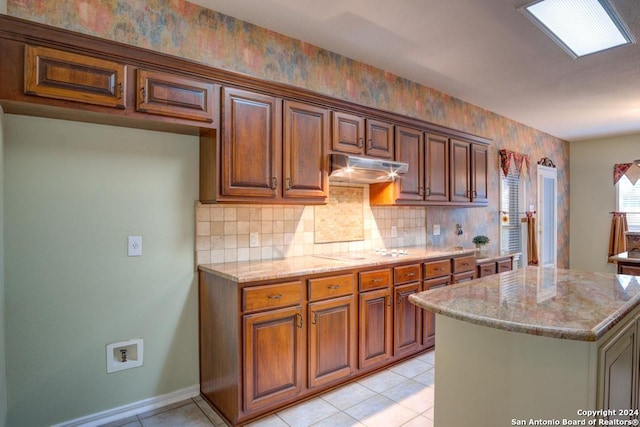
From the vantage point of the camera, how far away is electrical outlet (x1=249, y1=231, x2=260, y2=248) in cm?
278

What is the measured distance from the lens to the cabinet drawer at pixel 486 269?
12.7ft

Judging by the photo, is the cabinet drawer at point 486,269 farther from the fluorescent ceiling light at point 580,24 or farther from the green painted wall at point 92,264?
the green painted wall at point 92,264

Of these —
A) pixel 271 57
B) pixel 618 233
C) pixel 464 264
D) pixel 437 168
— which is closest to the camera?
pixel 271 57

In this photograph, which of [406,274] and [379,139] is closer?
[406,274]

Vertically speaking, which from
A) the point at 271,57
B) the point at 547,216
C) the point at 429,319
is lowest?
the point at 429,319

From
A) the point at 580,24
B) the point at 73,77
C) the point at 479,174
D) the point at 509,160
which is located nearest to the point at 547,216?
the point at 509,160

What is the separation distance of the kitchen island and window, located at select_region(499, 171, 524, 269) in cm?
363

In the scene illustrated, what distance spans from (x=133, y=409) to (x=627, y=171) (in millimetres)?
7631

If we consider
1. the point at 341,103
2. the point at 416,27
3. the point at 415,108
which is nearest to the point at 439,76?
the point at 415,108

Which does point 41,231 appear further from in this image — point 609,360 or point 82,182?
point 609,360

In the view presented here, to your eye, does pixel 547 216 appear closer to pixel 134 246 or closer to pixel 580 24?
pixel 580 24

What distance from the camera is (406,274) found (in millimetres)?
3088

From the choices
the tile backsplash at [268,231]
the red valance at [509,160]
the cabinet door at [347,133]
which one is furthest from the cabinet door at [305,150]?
the red valance at [509,160]

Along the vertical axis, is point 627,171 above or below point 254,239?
above
